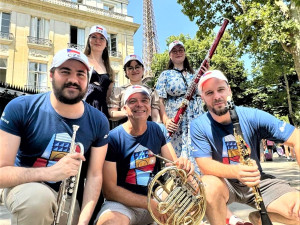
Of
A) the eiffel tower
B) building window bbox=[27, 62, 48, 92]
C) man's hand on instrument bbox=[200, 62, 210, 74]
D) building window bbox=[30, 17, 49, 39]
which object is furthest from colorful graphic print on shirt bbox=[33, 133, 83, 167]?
the eiffel tower

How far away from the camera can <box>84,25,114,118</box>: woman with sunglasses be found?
3260 mm

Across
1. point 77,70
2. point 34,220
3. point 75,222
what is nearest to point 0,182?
point 34,220

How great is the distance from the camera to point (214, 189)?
7.28 ft

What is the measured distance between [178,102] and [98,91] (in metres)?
1.17

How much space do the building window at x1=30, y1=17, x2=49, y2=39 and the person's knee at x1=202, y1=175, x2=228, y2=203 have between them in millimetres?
19683

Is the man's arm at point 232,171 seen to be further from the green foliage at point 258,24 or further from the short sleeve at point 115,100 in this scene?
the green foliage at point 258,24

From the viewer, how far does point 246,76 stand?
20.9 meters

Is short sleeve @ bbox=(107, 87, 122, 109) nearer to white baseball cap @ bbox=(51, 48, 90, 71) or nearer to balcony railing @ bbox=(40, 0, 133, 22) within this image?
white baseball cap @ bbox=(51, 48, 90, 71)

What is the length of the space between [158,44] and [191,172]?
7220cm

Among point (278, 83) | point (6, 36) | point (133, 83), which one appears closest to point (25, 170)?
point (133, 83)

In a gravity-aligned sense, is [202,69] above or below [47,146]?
above

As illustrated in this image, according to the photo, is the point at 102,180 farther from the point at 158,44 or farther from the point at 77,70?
the point at 158,44

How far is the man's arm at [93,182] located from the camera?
6.41ft

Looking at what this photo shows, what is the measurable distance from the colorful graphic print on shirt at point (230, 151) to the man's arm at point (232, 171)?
18 centimetres
